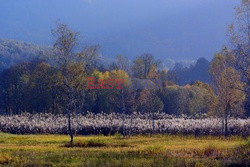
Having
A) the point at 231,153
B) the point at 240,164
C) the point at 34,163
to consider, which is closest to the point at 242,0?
the point at 231,153

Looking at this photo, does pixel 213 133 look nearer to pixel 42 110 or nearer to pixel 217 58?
pixel 217 58

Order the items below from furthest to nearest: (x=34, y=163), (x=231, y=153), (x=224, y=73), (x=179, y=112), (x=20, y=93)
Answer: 1. (x=20, y=93)
2. (x=179, y=112)
3. (x=224, y=73)
4. (x=231, y=153)
5. (x=34, y=163)

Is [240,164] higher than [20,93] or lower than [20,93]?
lower

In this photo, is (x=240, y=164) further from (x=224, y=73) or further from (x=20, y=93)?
(x=20, y=93)

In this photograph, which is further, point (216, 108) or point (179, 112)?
point (179, 112)

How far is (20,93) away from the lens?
254ft

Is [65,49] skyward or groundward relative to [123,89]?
skyward

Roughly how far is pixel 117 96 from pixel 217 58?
1508 cm

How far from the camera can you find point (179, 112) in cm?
7188

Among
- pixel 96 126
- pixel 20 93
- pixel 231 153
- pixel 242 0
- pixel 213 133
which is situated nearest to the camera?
pixel 231 153

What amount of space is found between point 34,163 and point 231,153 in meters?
9.82

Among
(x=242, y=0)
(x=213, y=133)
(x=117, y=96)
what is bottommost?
(x=213, y=133)

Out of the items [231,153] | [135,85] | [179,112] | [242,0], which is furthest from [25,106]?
[231,153]

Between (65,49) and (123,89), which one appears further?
(123,89)
